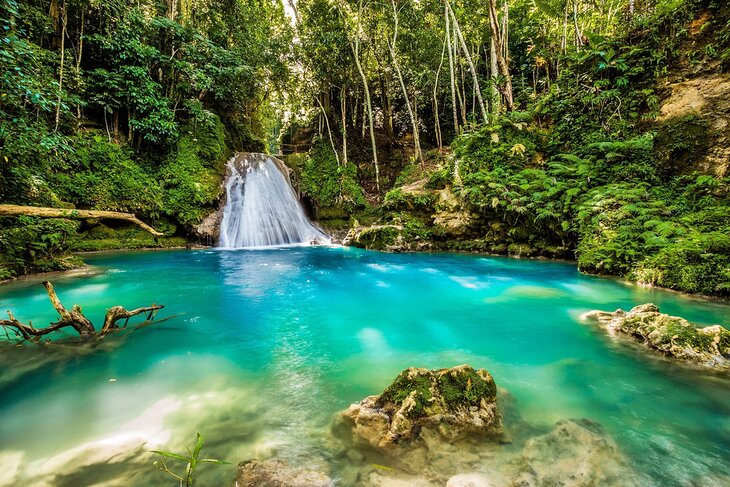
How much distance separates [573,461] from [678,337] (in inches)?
100

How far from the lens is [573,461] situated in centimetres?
209

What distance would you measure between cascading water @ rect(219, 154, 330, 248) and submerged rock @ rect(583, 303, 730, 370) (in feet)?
39.4

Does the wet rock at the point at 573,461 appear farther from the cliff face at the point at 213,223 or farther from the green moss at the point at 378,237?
the cliff face at the point at 213,223

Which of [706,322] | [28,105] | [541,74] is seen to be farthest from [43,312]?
[541,74]

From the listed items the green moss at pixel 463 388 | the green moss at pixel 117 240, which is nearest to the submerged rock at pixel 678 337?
the green moss at pixel 463 388

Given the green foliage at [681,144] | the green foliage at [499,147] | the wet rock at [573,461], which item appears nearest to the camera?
the wet rock at [573,461]

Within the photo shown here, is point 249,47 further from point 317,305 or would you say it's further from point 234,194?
point 317,305

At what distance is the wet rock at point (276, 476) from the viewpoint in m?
1.89

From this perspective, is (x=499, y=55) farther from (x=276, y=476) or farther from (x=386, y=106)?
(x=276, y=476)

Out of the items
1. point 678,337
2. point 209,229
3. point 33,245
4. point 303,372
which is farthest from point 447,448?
point 209,229

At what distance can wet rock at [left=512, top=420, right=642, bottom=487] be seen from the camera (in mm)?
1936

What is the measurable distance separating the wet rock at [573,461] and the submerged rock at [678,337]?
6.09 ft

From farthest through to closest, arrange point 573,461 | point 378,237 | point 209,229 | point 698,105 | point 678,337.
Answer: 1. point 209,229
2. point 378,237
3. point 698,105
4. point 678,337
5. point 573,461

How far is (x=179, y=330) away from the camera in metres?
4.55
